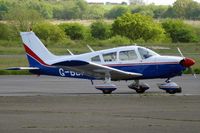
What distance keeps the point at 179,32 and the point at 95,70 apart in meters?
54.1

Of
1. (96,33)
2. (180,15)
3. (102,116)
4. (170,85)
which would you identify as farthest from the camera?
(180,15)

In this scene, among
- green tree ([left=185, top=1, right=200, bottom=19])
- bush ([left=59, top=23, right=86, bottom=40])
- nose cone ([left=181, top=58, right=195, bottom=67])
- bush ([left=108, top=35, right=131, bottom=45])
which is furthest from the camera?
green tree ([left=185, top=1, right=200, bottom=19])

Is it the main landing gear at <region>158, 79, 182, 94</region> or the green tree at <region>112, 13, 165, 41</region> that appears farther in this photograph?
the green tree at <region>112, 13, 165, 41</region>

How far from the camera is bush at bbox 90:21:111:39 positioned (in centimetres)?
8380

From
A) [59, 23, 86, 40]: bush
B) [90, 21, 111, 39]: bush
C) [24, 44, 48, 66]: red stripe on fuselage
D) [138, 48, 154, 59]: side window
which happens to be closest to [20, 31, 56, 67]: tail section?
[24, 44, 48, 66]: red stripe on fuselage

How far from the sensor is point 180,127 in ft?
53.0

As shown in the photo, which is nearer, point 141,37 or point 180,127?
point 180,127

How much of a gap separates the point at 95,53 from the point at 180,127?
13.1 m

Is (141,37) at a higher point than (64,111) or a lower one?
lower

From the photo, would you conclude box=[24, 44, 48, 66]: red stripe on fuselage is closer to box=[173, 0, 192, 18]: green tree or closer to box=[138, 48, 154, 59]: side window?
box=[138, 48, 154, 59]: side window

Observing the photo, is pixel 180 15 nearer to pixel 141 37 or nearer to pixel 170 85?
pixel 141 37

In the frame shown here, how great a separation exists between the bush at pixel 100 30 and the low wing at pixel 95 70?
53734 mm

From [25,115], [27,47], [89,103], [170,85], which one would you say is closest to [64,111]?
[25,115]

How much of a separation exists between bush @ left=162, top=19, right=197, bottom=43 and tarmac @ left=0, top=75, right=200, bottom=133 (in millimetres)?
52289
